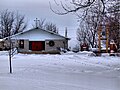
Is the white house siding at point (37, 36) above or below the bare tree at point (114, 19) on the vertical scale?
above

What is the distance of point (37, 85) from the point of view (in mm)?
9805

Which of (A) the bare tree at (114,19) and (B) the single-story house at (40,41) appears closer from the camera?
(A) the bare tree at (114,19)

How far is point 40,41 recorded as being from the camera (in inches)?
2034

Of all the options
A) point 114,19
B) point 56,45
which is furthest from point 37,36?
point 114,19

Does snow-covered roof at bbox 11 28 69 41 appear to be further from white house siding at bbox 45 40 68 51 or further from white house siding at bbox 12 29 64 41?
white house siding at bbox 45 40 68 51

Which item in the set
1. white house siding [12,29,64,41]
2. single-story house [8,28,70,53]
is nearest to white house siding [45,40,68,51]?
single-story house [8,28,70,53]

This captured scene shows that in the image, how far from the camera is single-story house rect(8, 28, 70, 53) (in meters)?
50.8

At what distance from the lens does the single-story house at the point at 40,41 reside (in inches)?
2000

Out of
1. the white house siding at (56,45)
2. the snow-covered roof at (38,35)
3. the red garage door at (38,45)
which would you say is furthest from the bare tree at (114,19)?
the red garage door at (38,45)

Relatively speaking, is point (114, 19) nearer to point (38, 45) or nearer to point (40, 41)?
point (40, 41)

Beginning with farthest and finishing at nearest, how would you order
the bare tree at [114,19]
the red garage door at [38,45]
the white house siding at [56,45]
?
the red garage door at [38,45], the white house siding at [56,45], the bare tree at [114,19]

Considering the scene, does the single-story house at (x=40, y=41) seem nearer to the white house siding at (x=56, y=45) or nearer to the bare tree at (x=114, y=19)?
the white house siding at (x=56, y=45)

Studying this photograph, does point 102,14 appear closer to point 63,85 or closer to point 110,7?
point 110,7

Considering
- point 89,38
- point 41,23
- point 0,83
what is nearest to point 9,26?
point 41,23
